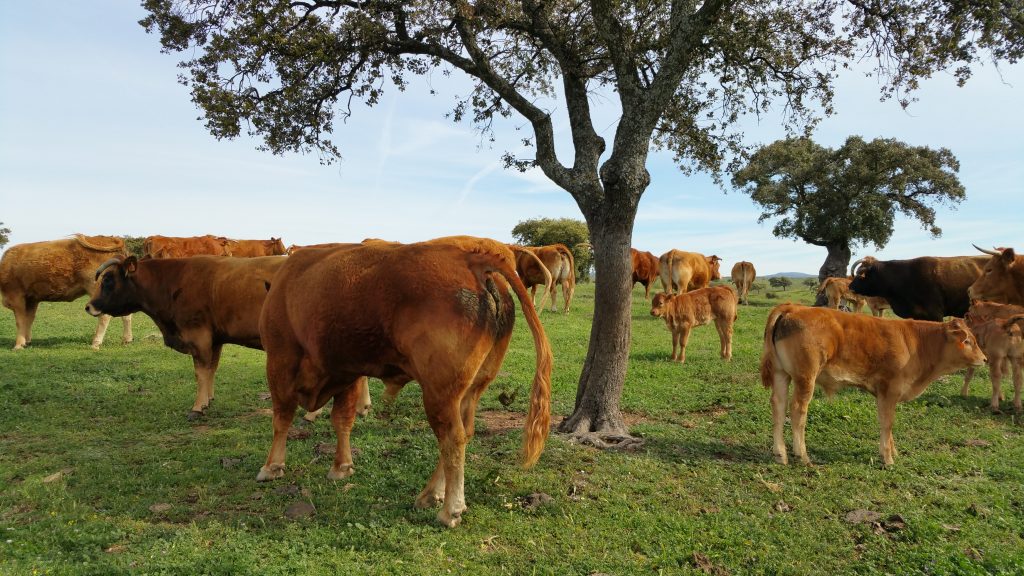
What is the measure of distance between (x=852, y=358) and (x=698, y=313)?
6.77 meters

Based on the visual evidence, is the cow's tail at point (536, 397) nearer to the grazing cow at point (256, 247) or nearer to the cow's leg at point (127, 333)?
the cow's leg at point (127, 333)

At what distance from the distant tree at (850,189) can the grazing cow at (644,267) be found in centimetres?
668

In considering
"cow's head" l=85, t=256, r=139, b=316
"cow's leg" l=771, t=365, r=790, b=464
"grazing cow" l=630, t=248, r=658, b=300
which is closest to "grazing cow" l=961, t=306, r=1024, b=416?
"cow's leg" l=771, t=365, r=790, b=464

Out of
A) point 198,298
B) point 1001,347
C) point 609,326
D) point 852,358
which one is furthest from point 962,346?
point 198,298

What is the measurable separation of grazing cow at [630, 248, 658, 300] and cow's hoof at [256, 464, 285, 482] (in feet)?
71.7

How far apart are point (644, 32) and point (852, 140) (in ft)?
94.3

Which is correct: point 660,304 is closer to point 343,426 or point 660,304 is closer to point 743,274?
point 343,426

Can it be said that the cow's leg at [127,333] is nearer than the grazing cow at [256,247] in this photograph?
Yes

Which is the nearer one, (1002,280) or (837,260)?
(1002,280)

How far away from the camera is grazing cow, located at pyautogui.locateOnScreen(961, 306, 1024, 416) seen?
30.7 ft

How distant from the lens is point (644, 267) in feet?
89.5

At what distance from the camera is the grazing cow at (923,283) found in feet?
47.3

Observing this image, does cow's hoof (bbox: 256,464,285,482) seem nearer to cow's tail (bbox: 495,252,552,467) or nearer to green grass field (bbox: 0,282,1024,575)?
green grass field (bbox: 0,282,1024,575)

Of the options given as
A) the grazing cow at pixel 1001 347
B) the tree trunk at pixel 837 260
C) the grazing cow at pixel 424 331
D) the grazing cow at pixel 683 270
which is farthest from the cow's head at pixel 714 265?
the grazing cow at pixel 424 331
